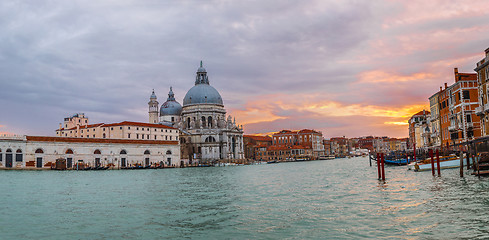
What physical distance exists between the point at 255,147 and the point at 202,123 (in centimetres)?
3203

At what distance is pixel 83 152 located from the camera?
219ft

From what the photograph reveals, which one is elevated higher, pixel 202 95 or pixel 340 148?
pixel 202 95

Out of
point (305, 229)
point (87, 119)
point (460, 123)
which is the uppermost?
point (87, 119)

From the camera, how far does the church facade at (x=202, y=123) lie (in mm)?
100875

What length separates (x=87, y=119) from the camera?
124 metres

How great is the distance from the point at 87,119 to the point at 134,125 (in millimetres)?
49891

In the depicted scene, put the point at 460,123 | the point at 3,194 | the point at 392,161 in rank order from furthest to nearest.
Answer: the point at 392,161, the point at 460,123, the point at 3,194

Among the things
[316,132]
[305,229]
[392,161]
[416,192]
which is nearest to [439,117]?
[392,161]

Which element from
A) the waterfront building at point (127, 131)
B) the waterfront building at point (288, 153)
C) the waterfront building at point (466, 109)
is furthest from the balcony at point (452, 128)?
the waterfront building at point (288, 153)

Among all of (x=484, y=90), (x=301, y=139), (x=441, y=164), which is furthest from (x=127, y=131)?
(x=301, y=139)

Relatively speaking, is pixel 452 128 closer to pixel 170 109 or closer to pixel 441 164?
pixel 441 164

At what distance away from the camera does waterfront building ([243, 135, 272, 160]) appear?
427 ft

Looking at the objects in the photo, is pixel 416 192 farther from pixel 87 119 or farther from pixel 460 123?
pixel 87 119

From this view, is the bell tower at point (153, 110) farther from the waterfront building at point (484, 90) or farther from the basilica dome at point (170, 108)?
the waterfront building at point (484, 90)
